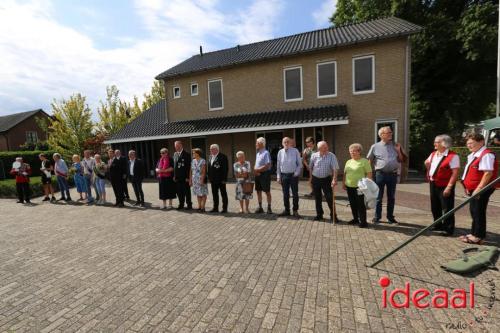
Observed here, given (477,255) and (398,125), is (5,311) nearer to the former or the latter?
(477,255)

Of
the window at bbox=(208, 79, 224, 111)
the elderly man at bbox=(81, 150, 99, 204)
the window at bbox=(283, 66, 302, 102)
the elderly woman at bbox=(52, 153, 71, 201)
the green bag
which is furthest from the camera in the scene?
the window at bbox=(208, 79, 224, 111)

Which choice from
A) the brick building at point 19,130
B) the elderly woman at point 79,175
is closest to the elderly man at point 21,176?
the elderly woman at point 79,175

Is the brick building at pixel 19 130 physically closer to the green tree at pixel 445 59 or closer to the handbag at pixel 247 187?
the green tree at pixel 445 59

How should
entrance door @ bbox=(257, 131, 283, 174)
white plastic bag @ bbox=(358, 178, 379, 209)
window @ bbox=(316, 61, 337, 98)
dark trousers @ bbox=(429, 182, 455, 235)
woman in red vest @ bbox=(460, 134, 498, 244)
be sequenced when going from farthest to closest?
entrance door @ bbox=(257, 131, 283, 174)
window @ bbox=(316, 61, 337, 98)
white plastic bag @ bbox=(358, 178, 379, 209)
dark trousers @ bbox=(429, 182, 455, 235)
woman in red vest @ bbox=(460, 134, 498, 244)

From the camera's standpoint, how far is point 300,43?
45.0 ft

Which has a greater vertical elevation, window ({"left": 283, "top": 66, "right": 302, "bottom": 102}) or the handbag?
window ({"left": 283, "top": 66, "right": 302, "bottom": 102})

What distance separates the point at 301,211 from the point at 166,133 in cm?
1047

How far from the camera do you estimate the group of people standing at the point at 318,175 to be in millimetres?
3926

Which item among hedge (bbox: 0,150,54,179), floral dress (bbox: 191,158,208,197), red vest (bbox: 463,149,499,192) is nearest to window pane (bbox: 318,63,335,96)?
floral dress (bbox: 191,158,208,197)

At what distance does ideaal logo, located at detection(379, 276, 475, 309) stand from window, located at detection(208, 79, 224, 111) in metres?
13.2

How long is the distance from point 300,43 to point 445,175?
458 inches

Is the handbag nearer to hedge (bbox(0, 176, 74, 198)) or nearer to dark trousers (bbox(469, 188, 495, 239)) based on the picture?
dark trousers (bbox(469, 188, 495, 239))

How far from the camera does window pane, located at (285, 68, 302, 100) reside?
12898 mm

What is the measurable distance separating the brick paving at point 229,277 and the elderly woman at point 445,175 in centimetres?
43
